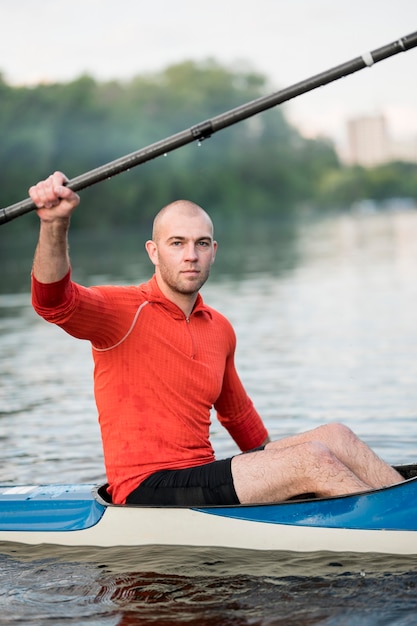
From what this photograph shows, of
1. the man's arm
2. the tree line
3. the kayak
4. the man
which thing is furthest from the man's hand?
the tree line

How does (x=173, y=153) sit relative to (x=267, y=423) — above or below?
above

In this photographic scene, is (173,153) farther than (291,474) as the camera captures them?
Yes

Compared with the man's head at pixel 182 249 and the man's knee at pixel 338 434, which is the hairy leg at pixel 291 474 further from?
the man's head at pixel 182 249

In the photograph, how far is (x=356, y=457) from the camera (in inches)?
221

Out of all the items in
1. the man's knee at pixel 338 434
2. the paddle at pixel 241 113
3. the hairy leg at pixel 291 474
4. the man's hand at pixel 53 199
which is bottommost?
the hairy leg at pixel 291 474

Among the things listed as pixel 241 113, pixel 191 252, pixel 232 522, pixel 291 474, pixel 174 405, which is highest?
pixel 241 113

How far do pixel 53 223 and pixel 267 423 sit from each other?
16.3 feet

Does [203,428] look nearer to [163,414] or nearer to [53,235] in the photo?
[163,414]

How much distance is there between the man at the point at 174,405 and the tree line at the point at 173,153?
66504 mm

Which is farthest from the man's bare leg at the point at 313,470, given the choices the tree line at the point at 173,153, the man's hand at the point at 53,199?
the tree line at the point at 173,153

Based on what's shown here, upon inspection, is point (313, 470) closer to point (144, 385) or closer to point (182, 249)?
point (144, 385)

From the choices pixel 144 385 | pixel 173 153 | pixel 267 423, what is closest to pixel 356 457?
pixel 144 385

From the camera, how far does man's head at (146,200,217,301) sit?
565cm

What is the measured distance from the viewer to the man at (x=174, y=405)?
17.7 feet
